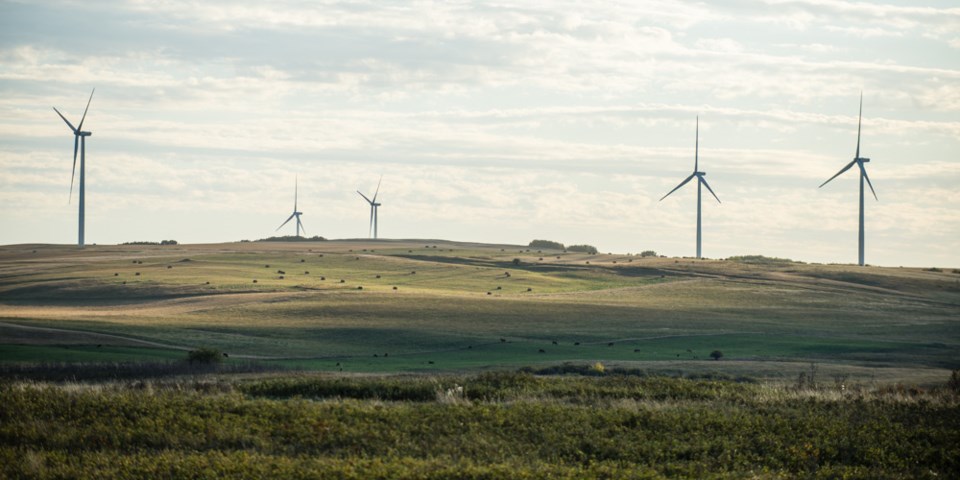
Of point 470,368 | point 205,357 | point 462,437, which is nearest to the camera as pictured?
point 462,437

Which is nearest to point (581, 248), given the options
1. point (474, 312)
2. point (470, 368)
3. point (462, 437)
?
point (474, 312)

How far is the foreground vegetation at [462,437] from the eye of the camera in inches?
820

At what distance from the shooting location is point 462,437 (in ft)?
78.3

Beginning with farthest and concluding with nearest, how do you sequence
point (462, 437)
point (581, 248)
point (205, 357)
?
point (581, 248)
point (205, 357)
point (462, 437)

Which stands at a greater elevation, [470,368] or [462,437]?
[462,437]

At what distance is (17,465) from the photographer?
806 inches

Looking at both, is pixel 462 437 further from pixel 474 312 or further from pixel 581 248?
pixel 581 248

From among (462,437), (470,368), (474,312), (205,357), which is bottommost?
(470,368)

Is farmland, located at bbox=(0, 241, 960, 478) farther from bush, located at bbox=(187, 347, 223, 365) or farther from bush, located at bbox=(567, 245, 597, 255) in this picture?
bush, located at bbox=(567, 245, 597, 255)

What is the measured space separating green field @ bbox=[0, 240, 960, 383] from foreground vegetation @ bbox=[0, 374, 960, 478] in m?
21.0

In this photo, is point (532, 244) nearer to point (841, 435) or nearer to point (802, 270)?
point (802, 270)

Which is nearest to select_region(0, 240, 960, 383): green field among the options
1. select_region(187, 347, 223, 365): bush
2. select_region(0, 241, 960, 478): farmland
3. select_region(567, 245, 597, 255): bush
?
select_region(0, 241, 960, 478): farmland

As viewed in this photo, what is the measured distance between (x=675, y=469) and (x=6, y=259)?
11944cm

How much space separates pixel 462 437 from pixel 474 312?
5283cm
